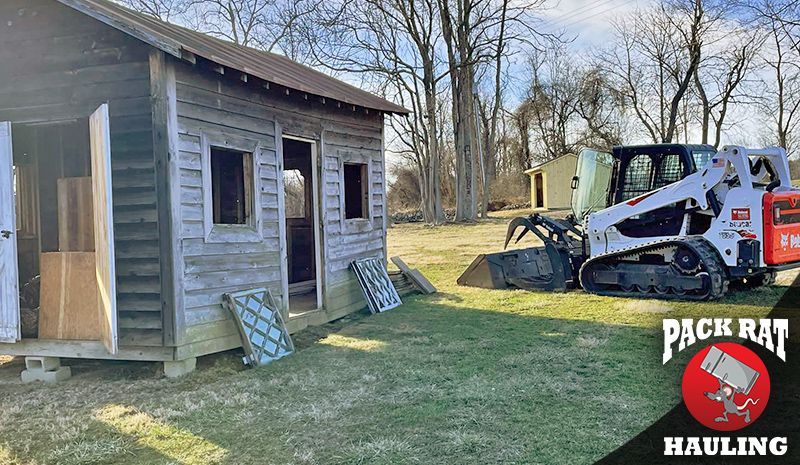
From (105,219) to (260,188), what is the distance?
1686mm

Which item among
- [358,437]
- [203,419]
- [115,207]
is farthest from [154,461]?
[115,207]

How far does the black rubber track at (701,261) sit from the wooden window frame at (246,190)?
4.95 m

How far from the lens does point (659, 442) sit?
136 inches

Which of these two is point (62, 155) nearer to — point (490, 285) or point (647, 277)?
point (490, 285)

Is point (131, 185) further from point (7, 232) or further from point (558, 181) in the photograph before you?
point (558, 181)

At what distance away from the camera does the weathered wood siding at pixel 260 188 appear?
553 cm

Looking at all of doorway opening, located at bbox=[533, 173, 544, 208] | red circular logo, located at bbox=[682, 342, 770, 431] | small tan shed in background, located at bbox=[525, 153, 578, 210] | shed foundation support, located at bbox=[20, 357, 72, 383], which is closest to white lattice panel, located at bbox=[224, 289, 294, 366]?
shed foundation support, located at bbox=[20, 357, 72, 383]

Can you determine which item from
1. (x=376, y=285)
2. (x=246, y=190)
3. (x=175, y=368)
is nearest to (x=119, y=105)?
(x=246, y=190)

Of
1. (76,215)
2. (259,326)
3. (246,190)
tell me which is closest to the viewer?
(76,215)

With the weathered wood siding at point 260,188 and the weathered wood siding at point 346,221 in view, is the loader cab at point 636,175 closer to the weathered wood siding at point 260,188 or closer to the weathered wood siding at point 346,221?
the weathered wood siding at point 346,221

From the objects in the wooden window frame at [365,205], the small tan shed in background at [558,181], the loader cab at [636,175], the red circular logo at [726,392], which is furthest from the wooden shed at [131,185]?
the small tan shed in background at [558,181]

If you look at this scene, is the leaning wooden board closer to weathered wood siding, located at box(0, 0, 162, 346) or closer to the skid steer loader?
weathered wood siding, located at box(0, 0, 162, 346)

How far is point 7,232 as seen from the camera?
5352 millimetres

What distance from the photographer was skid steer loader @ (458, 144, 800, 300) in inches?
287
